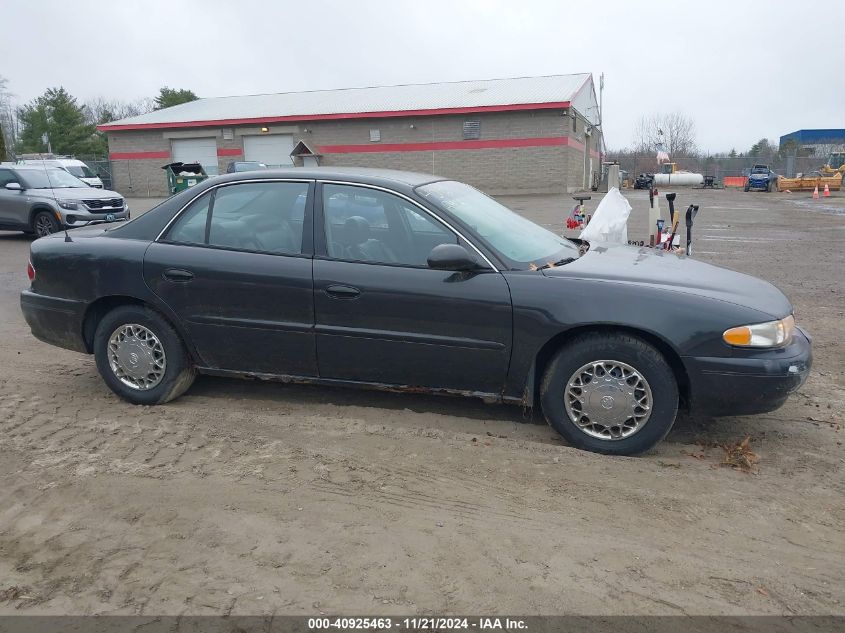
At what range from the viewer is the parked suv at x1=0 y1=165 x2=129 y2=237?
14.0m

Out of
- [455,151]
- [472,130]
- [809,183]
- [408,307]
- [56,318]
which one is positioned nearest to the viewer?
[408,307]

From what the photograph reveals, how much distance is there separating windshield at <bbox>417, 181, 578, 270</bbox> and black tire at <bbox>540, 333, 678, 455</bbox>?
0.63m

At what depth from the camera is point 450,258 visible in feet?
12.9

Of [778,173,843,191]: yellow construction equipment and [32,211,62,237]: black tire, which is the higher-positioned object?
[778,173,843,191]: yellow construction equipment

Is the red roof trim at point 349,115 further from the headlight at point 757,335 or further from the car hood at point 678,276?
the headlight at point 757,335

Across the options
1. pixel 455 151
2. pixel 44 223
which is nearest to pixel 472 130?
pixel 455 151

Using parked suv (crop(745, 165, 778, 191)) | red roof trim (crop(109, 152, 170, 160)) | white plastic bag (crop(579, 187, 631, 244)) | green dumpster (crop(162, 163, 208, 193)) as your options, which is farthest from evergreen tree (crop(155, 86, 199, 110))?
white plastic bag (crop(579, 187, 631, 244))

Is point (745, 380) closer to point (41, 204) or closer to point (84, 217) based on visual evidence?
point (84, 217)

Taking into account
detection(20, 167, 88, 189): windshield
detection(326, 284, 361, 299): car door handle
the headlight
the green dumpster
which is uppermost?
the green dumpster

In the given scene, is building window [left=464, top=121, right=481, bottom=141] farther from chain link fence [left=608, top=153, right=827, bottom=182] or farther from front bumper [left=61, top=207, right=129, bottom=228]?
front bumper [left=61, top=207, right=129, bottom=228]

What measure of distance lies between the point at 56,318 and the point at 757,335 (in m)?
4.58

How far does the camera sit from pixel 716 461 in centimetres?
385

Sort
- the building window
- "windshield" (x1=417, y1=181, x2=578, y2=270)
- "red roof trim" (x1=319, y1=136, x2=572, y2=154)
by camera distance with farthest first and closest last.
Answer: the building window < "red roof trim" (x1=319, y1=136, x2=572, y2=154) < "windshield" (x1=417, y1=181, x2=578, y2=270)

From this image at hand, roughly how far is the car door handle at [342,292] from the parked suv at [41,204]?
Result: 1161 centimetres
